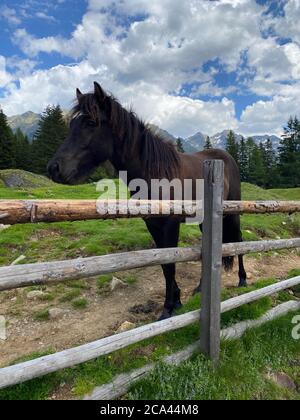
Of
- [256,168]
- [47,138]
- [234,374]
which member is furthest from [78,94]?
[256,168]

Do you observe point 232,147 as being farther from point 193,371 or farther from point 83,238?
point 193,371

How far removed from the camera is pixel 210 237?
3.66 metres

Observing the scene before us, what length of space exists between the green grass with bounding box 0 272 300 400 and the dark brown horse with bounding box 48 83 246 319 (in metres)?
1.07

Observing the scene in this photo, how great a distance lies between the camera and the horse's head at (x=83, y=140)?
14.6ft

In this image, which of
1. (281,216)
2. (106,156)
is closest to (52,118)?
(281,216)

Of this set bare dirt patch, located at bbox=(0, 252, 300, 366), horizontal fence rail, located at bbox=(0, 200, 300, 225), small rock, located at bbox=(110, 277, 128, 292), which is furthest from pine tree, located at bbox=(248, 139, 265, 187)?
horizontal fence rail, located at bbox=(0, 200, 300, 225)

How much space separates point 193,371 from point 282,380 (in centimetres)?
112

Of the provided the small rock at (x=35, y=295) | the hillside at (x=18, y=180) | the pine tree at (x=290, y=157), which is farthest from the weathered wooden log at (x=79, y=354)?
the pine tree at (x=290, y=157)

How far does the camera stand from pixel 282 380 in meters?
3.74

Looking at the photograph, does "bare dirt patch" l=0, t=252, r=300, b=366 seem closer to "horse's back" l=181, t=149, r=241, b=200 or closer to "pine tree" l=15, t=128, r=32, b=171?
"horse's back" l=181, t=149, r=241, b=200

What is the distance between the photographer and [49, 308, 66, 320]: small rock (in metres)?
4.93

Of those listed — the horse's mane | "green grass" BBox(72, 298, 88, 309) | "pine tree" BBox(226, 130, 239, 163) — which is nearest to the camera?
the horse's mane

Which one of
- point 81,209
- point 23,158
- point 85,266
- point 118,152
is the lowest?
point 85,266
